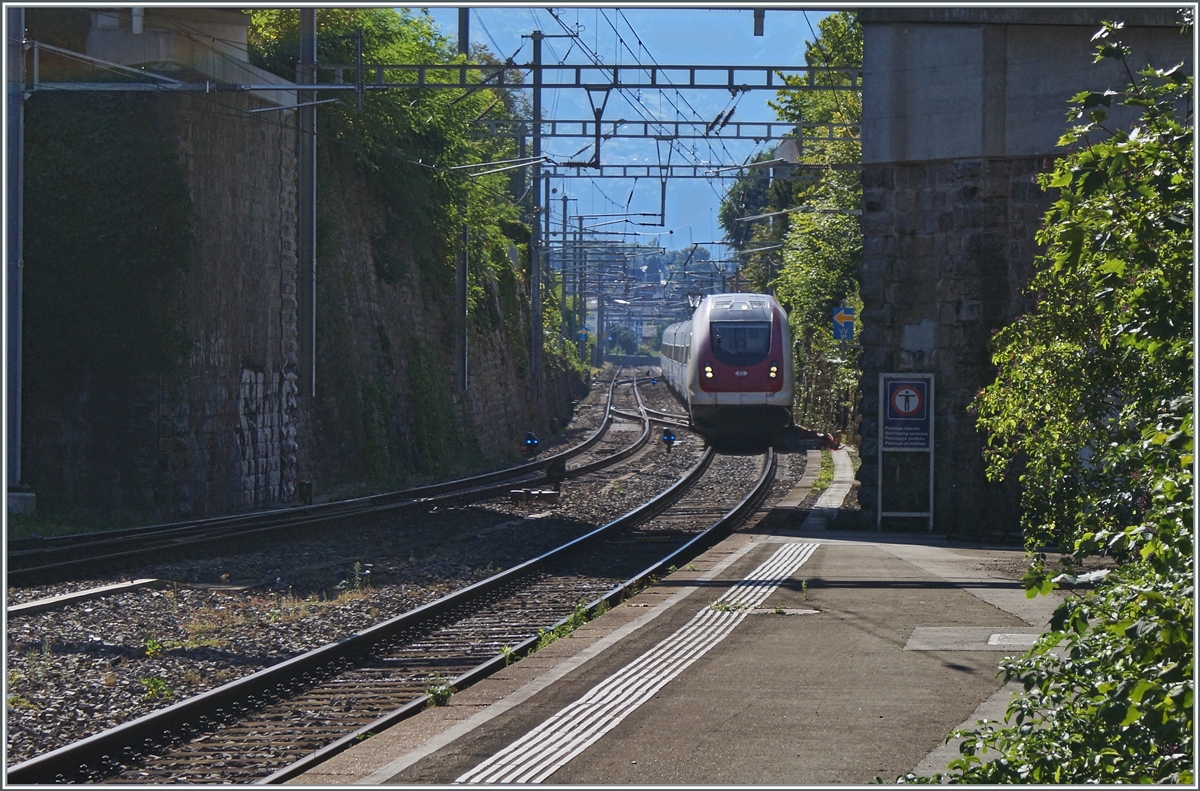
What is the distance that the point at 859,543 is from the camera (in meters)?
16.2

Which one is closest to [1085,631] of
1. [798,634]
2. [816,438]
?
[798,634]

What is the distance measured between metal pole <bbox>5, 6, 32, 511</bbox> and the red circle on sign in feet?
37.7

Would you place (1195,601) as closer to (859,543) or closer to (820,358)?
(859,543)

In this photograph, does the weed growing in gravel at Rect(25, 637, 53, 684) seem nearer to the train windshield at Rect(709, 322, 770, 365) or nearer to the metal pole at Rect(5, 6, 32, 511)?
the metal pole at Rect(5, 6, 32, 511)

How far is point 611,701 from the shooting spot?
744 cm

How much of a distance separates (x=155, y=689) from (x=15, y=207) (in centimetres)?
1107

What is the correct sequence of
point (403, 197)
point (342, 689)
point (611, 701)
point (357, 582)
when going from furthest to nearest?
1. point (403, 197)
2. point (357, 582)
3. point (342, 689)
4. point (611, 701)

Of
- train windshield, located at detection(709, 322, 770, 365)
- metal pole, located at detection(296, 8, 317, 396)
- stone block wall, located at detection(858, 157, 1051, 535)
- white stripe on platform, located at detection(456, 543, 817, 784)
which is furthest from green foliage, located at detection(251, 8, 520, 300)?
white stripe on platform, located at detection(456, 543, 817, 784)

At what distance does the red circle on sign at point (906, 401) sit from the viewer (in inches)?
695

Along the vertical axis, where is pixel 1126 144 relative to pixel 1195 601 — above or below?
above

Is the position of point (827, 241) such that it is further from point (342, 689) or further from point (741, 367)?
point (342, 689)

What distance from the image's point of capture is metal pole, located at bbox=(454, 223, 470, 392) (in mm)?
36219

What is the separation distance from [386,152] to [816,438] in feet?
47.6

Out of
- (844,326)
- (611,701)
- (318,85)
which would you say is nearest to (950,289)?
(318,85)
